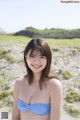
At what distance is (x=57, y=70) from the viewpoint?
200 inches

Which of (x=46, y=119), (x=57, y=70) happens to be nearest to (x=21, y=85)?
(x=46, y=119)

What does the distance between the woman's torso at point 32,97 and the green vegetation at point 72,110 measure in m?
2.60

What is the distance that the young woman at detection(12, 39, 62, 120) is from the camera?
1.28 metres

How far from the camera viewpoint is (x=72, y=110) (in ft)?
12.9

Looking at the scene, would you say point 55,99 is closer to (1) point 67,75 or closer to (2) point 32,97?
(2) point 32,97

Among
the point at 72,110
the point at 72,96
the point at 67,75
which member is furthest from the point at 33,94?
the point at 67,75

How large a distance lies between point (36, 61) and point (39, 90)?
126mm

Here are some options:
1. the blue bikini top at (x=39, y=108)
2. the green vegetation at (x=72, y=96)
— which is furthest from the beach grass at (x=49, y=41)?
the blue bikini top at (x=39, y=108)

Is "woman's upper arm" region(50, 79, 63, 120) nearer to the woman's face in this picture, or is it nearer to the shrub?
the woman's face

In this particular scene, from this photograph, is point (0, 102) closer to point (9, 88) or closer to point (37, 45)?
point (9, 88)

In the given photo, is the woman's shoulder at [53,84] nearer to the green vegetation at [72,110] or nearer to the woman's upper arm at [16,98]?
the woman's upper arm at [16,98]

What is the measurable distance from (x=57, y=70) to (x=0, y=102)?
129cm

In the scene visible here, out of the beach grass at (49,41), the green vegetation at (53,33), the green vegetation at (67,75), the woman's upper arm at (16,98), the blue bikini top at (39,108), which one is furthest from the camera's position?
the beach grass at (49,41)

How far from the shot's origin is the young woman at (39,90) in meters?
1.28
